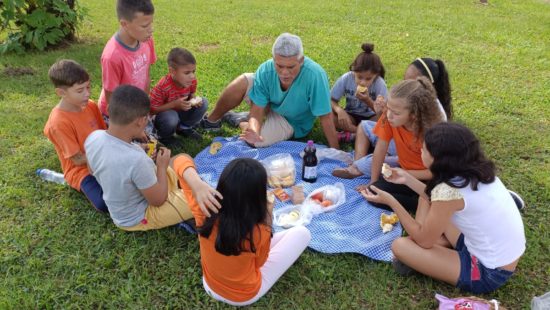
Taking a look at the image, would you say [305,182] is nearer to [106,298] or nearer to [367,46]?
[367,46]

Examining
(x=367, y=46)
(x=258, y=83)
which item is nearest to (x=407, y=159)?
(x=367, y=46)

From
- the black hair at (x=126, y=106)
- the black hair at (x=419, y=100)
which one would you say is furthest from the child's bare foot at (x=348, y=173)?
the black hair at (x=126, y=106)

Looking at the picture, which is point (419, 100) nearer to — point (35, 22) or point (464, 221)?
point (464, 221)

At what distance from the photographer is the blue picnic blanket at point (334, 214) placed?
11.8 feet

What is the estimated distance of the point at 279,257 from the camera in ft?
10.4

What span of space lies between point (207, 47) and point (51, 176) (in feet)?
16.0

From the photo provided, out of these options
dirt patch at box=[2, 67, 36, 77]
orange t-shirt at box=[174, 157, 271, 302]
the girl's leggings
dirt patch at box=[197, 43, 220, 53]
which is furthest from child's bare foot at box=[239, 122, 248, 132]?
dirt patch at box=[2, 67, 36, 77]

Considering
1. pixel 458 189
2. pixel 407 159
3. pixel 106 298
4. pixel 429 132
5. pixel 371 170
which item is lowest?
pixel 106 298

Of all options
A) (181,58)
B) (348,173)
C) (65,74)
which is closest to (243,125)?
(181,58)

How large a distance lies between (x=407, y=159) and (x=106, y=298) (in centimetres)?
287

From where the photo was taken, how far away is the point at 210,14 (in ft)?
35.6

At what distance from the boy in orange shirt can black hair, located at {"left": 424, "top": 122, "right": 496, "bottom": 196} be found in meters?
2.83

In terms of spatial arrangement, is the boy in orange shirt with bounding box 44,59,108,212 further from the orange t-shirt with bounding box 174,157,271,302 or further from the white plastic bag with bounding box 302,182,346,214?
the white plastic bag with bounding box 302,182,346,214

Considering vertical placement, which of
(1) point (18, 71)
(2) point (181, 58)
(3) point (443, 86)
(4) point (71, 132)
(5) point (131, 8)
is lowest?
(1) point (18, 71)
